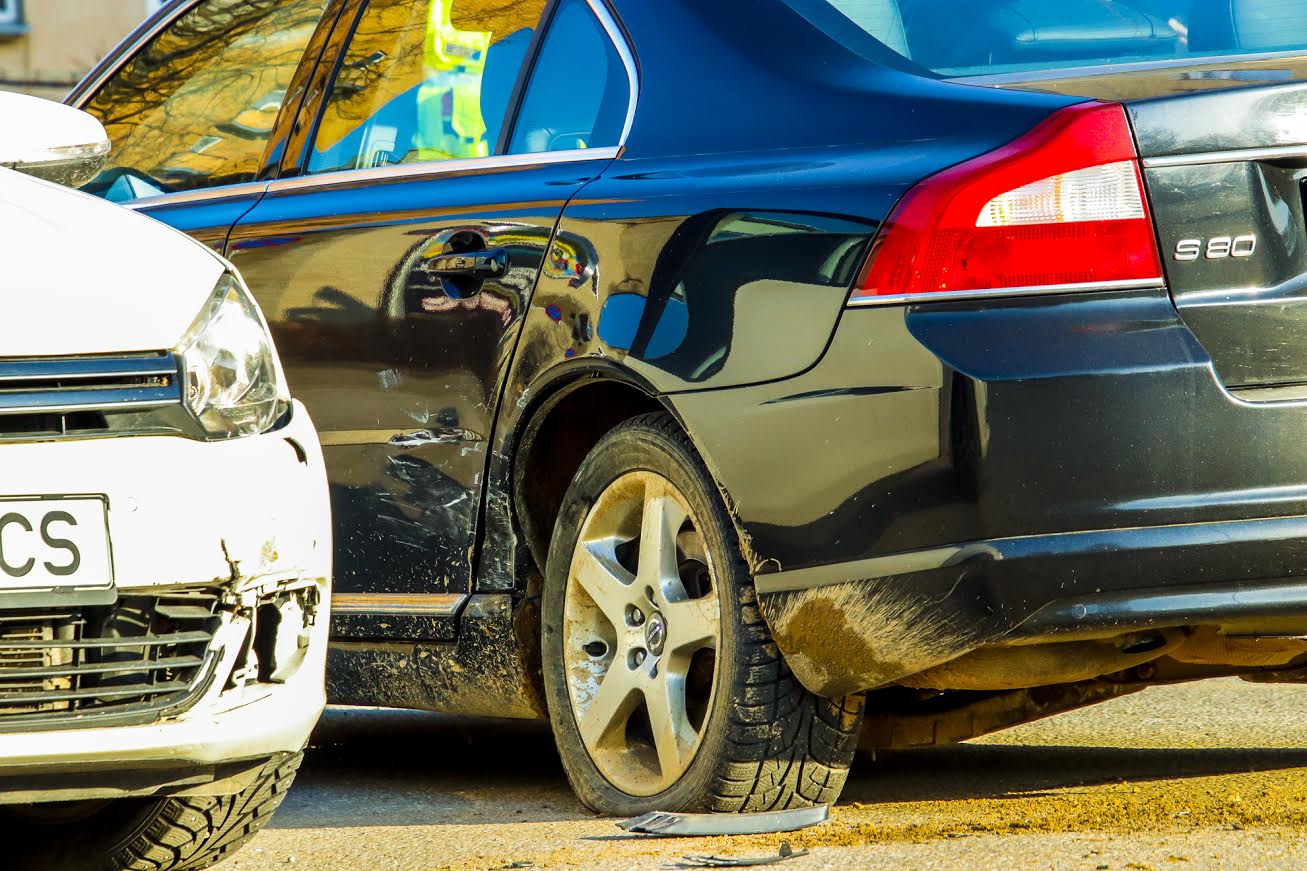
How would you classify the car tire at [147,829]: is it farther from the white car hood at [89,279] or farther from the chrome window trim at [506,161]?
the chrome window trim at [506,161]

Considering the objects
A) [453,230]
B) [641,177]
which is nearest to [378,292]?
[453,230]

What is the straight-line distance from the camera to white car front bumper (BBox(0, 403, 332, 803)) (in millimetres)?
2986

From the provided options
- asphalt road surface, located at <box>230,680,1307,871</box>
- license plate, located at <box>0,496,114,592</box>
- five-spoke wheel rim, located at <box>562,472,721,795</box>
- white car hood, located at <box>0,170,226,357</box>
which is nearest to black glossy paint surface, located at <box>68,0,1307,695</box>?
five-spoke wheel rim, located at <box>562,472,721,795</box>

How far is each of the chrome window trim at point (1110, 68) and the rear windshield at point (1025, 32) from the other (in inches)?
1.2

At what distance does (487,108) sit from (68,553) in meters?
1.87

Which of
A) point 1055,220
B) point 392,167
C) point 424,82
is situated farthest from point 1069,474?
point 424,82

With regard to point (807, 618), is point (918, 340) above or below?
above

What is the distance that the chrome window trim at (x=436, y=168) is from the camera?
4211mm

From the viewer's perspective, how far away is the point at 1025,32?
384 cm

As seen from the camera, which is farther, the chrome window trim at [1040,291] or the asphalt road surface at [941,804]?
the asphalt road surface at [941,804]

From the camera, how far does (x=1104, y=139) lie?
338 cm

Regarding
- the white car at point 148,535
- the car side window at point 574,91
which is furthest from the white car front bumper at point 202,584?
the car side window at point 574,91

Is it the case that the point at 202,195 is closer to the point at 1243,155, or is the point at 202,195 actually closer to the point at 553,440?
the point at 553,440

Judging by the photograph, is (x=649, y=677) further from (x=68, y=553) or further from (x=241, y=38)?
(x=241, y=38)
